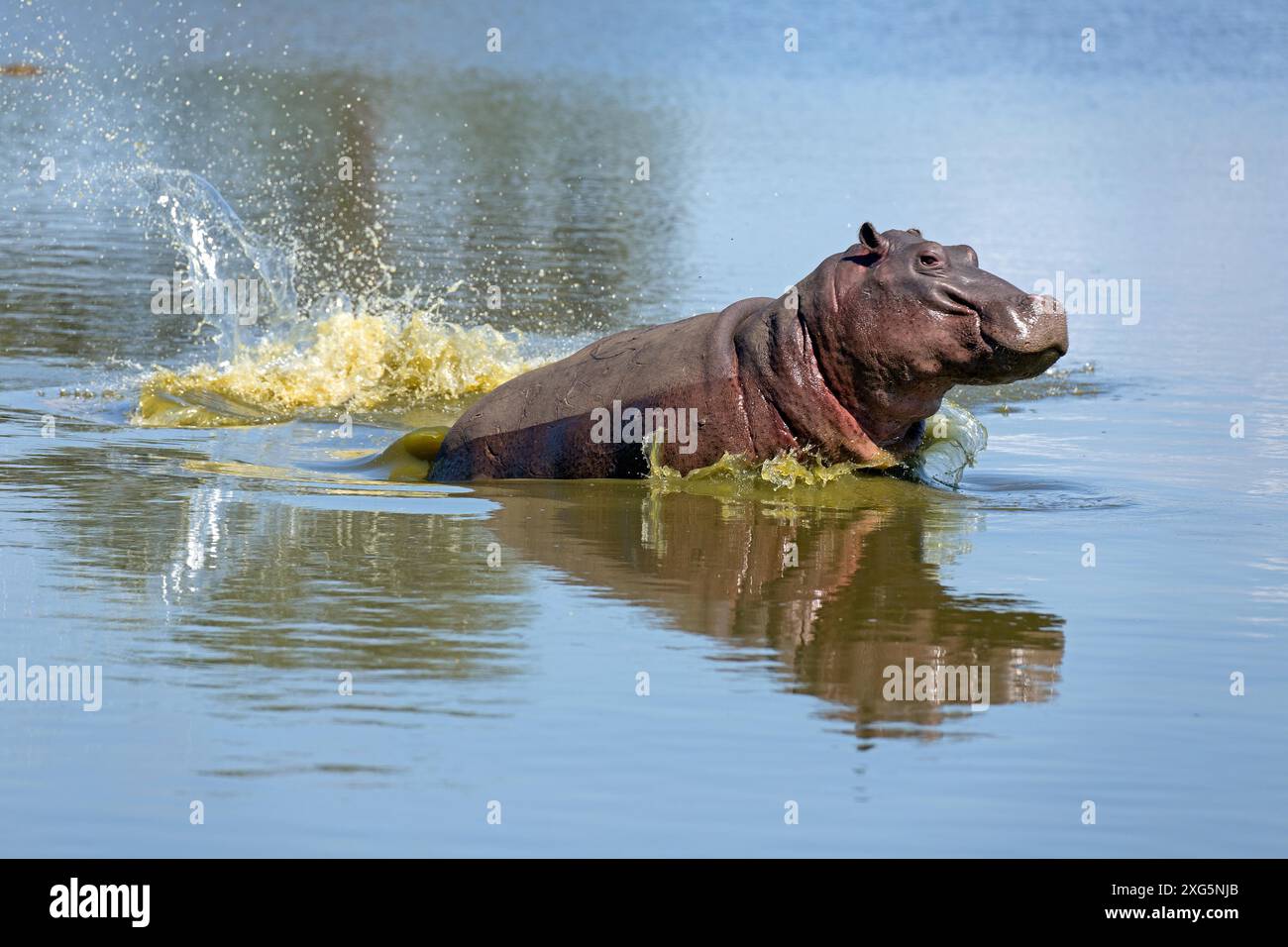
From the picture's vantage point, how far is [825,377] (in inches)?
396

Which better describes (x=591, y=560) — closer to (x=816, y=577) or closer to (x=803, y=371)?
(x=816, y=577)

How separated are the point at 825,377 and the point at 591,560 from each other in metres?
1.94

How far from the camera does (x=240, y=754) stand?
593 cm

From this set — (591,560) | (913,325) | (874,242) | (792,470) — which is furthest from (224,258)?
(591,560)

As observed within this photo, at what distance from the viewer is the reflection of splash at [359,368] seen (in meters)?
14.1

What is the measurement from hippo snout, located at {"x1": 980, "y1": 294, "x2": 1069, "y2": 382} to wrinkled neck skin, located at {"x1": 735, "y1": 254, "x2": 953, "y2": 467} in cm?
45

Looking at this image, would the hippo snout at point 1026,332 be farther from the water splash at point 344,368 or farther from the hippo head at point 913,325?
the water splash at point 344,368

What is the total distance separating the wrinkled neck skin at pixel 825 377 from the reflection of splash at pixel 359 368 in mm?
4496

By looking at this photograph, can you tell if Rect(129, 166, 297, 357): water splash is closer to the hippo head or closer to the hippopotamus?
the hippopotamus

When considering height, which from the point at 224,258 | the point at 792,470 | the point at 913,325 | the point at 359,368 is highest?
the point at 224,258

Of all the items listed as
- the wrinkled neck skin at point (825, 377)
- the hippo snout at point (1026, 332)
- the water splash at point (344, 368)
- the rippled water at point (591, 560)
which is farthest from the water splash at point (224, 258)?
the hippo snout at point (1026, 332)

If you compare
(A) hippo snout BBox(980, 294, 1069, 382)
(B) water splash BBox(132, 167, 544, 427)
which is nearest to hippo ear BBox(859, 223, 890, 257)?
(A) hippo snout BBox(980, 294, 1069, 382)
